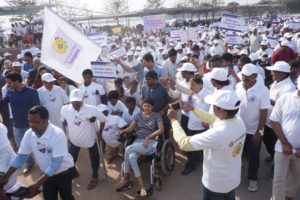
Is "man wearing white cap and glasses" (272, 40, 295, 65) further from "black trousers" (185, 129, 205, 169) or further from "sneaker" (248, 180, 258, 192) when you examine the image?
"sneaker" (248, 180, 258, 192)

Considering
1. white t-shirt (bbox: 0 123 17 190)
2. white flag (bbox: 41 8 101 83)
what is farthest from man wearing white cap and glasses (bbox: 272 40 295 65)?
white t-shirt (bbox: 0 123 17 190)

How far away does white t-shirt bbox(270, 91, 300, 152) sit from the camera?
3.59 m

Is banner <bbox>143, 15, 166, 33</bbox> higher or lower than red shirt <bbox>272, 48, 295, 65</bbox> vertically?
higher

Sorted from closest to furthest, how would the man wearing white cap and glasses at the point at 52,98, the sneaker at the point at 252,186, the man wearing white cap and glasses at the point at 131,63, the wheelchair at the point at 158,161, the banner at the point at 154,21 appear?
the sneaker at the point at 252,186 → the wheelchair at the point at 158,161 → the man wearing white cap and glasses at the point at 52,98 → the man wearing white cap and glasses at the point at 131,63 → the banner at the point at 154,21

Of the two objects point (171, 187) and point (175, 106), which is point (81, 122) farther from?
point (175, 106)

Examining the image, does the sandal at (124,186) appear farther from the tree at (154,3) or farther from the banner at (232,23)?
the tree at (154,3)

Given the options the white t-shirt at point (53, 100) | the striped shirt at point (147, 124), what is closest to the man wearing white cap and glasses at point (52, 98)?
the white t-shirt at point (53, 100)

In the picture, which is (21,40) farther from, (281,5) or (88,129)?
(281,5)

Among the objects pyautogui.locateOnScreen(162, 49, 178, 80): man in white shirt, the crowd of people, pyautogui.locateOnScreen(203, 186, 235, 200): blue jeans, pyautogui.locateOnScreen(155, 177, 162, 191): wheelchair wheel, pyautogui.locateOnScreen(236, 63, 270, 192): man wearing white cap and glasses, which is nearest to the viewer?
the crowd of people

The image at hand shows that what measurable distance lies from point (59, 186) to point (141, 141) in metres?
1.68

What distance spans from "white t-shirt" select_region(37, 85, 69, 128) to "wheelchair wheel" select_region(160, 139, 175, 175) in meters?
2.12

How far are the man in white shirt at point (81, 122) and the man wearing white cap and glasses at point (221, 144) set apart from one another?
6.38 ft

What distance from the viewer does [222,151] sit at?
122 inches

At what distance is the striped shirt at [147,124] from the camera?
16.9 ft
